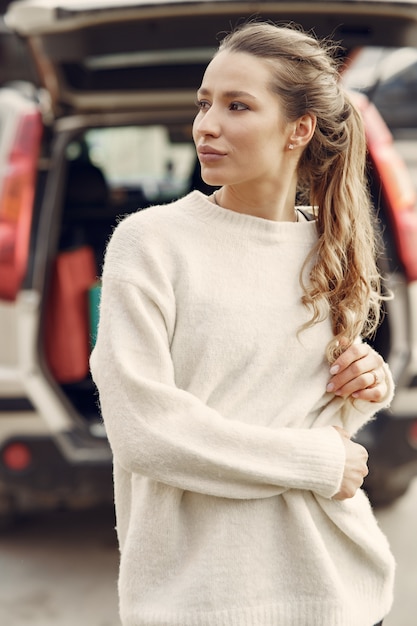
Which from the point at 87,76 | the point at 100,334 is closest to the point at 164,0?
the point at 87,76

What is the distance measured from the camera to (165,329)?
139 centimetres

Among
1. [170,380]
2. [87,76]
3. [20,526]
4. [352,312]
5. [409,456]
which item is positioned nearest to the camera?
[170,380]

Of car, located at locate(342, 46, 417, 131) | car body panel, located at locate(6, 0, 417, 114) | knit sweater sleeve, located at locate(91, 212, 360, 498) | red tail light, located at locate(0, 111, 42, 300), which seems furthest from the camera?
car, located at locate(342, 46, 417, 131)

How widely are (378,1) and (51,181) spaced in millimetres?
1229

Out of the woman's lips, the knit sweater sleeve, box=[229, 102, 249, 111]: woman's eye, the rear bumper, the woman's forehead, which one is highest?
the woman's forehead

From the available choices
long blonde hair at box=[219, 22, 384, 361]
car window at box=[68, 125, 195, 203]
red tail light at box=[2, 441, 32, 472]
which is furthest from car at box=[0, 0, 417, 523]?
car window at box=[68, 125, 195, 203]

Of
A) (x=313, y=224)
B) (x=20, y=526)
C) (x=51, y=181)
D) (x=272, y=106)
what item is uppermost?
(x=272, y=106)

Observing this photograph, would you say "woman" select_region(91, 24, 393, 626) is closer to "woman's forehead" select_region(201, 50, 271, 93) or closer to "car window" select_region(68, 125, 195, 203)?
"woman's forehead" select_region(201, 50, 271, 93)

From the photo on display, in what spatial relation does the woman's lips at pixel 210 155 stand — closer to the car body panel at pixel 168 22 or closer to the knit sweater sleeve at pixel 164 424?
the knit sweater sleeve at pixel 164 424

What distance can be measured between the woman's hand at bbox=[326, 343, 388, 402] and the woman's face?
1.07 ft

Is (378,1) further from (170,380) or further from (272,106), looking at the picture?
(170,380)

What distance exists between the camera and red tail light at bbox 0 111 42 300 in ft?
9.78

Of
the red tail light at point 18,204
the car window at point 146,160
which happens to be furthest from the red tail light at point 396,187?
the car window at point 146,160

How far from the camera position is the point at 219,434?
1.36 meters
